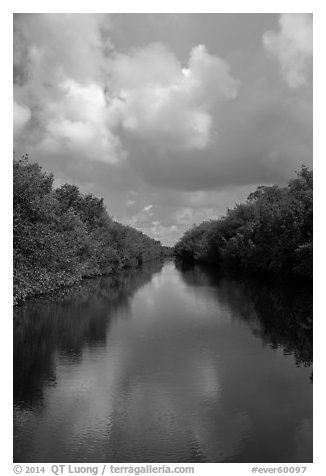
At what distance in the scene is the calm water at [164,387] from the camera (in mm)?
12117

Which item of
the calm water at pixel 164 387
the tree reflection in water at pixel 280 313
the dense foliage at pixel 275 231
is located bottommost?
the calm water at pixel 164 387

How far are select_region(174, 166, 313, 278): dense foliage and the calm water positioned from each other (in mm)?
17737

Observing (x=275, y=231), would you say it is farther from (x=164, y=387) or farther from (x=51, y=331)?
(x=164, y=387)

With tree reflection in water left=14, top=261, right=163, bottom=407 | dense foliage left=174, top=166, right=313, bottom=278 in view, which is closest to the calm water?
tree reflection in water left=14, top=261, right=163, bottom=407

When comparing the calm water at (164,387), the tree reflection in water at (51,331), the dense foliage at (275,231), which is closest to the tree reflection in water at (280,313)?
the calm water at (164,387)

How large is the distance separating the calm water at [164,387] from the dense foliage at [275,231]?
1774cm

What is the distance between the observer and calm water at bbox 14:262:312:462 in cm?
1212

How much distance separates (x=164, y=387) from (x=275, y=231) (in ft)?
142

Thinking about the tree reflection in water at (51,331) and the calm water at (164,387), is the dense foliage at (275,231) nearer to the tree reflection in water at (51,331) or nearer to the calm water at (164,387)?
the calm water at (164,387)

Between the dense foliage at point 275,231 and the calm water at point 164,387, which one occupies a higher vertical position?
the dense foliage at point 275,231

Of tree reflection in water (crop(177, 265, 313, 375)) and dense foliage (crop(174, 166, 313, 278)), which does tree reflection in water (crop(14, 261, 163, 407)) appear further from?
dense foliage (crop(174, 166, 313, 278))
